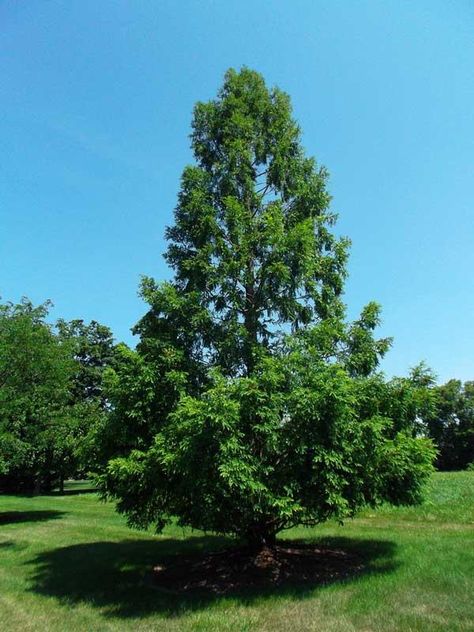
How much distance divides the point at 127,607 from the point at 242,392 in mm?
4733

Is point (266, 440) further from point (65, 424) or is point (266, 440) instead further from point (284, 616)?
point (65, 424)

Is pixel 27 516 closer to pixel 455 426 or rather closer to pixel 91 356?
pixel 91 356

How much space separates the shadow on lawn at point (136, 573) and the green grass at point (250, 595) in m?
0.03

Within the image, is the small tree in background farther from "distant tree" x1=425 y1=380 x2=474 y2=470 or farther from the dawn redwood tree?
"distant tree" x1=425 y1=380 x2=474 y2=470

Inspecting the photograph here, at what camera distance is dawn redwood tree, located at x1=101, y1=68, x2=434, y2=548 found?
26.4 feet

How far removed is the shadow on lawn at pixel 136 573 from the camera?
8531 mm

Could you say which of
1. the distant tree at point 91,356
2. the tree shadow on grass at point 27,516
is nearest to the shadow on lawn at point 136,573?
the tree shadow on grass at point 27,516

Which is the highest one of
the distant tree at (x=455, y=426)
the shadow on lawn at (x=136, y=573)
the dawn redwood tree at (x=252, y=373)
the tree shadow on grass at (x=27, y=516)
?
the distant tree at (x=455, y=426)

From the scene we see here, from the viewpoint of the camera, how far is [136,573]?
11.0m

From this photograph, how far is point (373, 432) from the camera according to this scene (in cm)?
841

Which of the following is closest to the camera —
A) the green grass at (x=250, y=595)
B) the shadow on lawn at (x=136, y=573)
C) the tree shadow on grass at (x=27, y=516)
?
the green grass at (x=250, y=595)

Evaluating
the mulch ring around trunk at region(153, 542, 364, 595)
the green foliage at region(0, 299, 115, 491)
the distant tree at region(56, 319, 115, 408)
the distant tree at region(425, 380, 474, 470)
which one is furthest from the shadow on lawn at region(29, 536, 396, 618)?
the distant tree at region(425, 380, 474, 470)

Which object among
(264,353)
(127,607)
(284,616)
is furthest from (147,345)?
(284,616)

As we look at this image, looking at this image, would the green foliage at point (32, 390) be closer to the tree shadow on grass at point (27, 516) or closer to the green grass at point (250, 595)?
the tree shadow on grass at point (27, 516)
